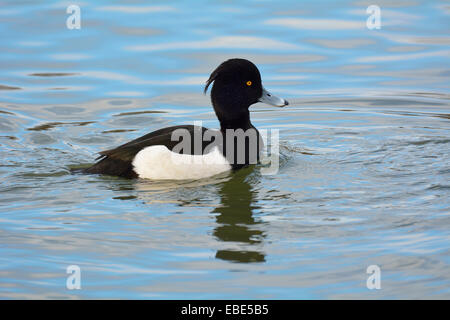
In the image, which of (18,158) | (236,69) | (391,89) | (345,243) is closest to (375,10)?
(391,89)

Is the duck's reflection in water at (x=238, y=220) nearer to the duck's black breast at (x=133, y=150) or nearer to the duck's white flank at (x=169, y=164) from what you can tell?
the duck's white flank at (x=169, y=164)

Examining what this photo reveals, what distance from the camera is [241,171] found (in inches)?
324

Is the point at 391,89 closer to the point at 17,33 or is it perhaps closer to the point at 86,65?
the point at 86,65

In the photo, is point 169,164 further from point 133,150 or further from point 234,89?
point 234,89

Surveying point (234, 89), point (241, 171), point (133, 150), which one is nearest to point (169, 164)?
point (133, 150)

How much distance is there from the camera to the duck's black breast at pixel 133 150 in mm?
7895

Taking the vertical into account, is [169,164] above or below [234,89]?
below

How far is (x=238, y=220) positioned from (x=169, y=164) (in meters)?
1.17

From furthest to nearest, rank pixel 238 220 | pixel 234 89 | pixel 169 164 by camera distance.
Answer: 1. pixel 234 89
2. pixel 169 164
3. pixel 238 220

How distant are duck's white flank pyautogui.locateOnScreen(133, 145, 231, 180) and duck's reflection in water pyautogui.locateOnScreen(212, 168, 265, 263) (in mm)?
267

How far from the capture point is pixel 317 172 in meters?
8.22

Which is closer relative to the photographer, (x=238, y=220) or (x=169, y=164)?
(x=238, y=220)

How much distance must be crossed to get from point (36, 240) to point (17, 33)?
22.8 ft

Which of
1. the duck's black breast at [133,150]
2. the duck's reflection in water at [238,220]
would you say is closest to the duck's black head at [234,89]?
the duck's black breast at [133,150]
